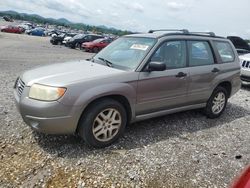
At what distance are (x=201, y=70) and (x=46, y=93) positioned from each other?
10.3 ft

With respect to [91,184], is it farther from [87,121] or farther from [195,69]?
[195,69]

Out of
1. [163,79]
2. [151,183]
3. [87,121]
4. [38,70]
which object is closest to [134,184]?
[151,183]

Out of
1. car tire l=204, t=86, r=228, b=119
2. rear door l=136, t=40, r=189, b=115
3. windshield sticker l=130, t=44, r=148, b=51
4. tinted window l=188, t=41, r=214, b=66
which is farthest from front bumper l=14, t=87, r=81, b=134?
car tire l=204, t=86, r=228, b=119

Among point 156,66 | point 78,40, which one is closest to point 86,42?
point 78,40

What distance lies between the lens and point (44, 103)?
164 inches

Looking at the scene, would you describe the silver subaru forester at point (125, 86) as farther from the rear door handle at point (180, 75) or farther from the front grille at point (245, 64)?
the front grille at point (245, 64)

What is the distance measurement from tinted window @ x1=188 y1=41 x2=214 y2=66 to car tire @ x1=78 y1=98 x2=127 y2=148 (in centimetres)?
193

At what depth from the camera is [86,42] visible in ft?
104

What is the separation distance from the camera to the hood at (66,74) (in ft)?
14.3

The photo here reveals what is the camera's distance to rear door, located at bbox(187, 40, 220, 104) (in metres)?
5.89

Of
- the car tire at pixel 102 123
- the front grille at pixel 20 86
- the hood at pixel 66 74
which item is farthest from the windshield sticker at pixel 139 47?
the front grille at pixel 20 86

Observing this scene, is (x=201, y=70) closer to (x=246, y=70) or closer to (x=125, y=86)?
(x=125, y=86)

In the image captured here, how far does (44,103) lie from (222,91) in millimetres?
4094

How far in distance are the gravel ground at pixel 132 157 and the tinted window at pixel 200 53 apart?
4.10 ft
